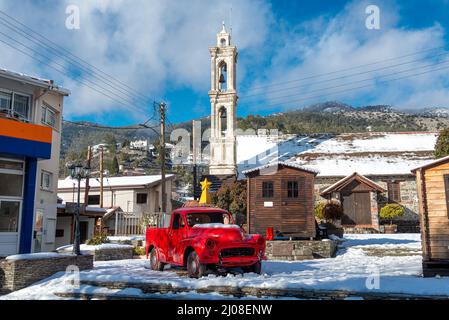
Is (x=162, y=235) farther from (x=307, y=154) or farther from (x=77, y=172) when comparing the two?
(x=307, y=154)

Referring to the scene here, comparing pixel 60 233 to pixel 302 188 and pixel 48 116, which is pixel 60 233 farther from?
pixel 302 188

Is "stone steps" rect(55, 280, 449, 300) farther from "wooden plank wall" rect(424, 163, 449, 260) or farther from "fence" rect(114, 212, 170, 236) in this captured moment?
"fence" rect(114, 212, 170, 236)

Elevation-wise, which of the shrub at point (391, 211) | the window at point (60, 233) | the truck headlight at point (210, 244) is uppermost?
the shrub at point (391, 211)

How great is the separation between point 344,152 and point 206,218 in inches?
1058

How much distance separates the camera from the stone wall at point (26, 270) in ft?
35.1

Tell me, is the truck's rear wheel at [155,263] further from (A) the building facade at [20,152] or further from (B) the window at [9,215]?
(B) the window at [9,215]

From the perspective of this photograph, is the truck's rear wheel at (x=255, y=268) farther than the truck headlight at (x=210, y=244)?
Yes

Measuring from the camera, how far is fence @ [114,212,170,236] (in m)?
24.8

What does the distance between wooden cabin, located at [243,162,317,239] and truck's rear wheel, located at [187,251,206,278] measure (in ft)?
30.6

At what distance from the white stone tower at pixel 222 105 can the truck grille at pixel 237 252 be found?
2883cm

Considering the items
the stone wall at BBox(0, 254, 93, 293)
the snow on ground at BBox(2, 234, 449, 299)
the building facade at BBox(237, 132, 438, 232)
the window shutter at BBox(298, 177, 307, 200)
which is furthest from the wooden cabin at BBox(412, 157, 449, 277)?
the building facade at BBox(237, 132, 438, 232)

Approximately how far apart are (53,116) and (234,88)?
22556 mm

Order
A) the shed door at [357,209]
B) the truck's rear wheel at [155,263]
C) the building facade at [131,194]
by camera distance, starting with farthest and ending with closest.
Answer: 1. the building facade at [131,194]
2. the shed door at [357,209]
3. the truck's rear wheel at [155,263]

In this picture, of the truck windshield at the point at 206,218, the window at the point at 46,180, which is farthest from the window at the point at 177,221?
the window at the point at 46,180
